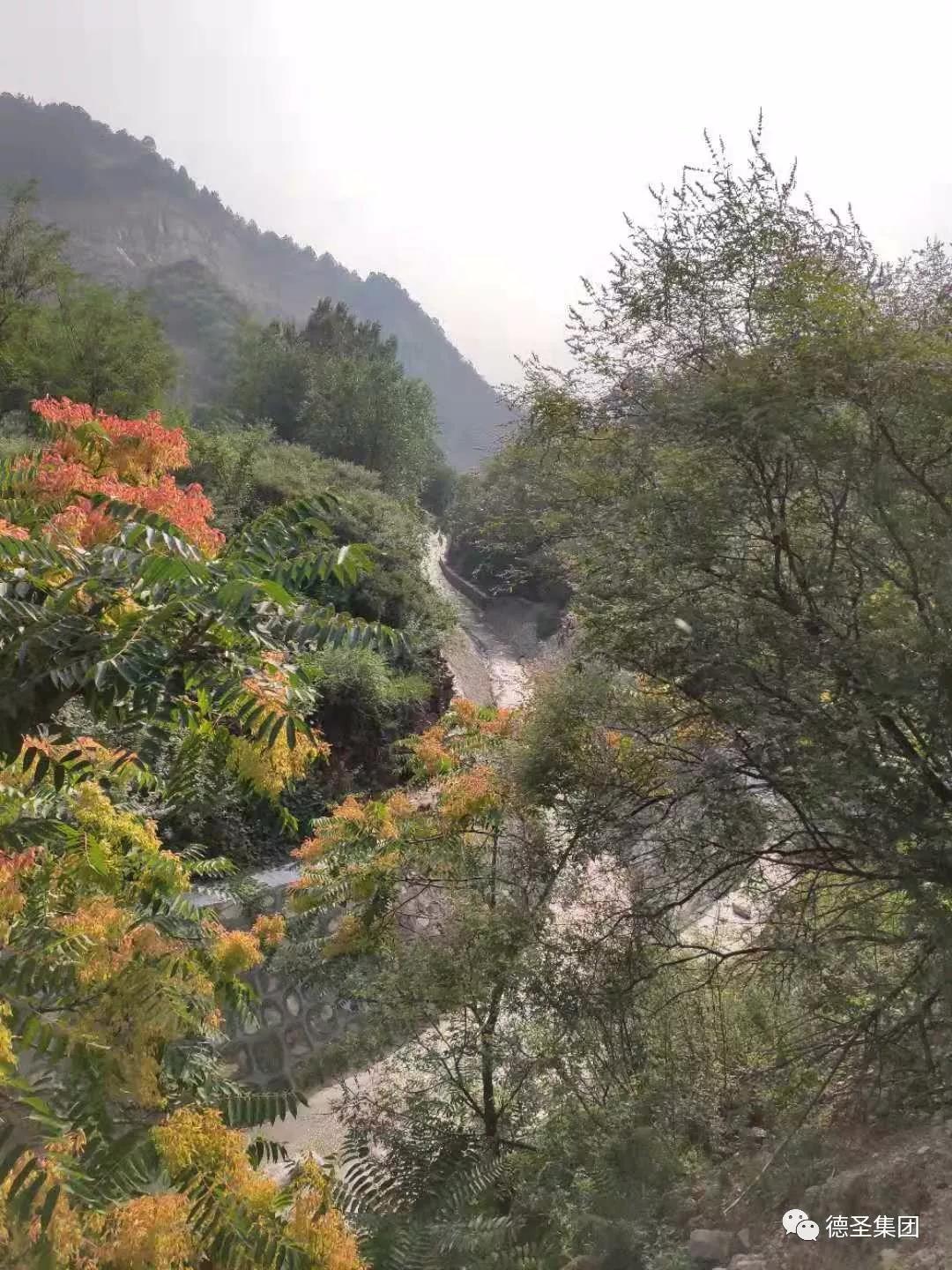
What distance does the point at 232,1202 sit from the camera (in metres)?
2.82

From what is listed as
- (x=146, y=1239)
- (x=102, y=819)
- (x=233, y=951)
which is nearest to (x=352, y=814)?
(x=233, y=951)

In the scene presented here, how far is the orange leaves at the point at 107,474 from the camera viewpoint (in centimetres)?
324

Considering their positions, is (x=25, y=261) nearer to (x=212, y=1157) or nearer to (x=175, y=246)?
(x=212, y=1157)

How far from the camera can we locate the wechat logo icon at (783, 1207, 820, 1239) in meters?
3.48

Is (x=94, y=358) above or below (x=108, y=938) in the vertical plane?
above

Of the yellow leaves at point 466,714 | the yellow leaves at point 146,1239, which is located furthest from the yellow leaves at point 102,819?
the yellow leaves at point 466,714

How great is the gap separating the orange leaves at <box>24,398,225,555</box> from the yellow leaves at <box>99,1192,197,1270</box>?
7.63ft

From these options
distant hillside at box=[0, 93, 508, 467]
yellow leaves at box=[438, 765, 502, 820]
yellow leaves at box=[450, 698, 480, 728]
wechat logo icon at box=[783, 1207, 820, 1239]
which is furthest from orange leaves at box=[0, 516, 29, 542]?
distant hillside at box=[0, 93, 508, 467]

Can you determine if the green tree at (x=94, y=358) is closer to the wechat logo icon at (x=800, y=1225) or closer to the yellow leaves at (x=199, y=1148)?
the yellow leaves at (x=199, y=1148)

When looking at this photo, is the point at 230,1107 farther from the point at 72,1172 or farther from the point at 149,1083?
the point at 72,1172

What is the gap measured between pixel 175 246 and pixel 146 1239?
106337 mm

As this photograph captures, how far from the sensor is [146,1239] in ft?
8.62

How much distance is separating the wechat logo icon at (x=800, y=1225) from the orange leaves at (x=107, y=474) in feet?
12.9

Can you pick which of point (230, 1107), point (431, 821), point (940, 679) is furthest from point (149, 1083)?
point (940, 679)
